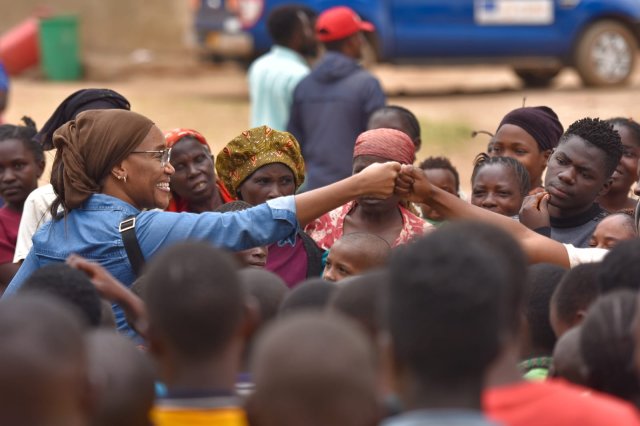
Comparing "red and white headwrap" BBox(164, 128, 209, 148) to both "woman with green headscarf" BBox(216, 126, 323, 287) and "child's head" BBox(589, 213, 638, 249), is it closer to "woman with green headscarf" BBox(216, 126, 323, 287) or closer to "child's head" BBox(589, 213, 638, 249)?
"woman with green headscarf" BBox(216, 126, 323, 287)

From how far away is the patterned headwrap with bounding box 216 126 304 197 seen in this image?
6.20 metres

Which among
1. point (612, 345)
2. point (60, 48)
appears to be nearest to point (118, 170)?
point (612, 345)

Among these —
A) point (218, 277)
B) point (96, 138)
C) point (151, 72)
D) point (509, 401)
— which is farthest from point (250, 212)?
point (151, 72)

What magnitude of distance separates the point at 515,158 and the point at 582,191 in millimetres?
738

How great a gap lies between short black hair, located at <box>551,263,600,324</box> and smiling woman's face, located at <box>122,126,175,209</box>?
73.1 inches

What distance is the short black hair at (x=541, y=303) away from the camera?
4.25 meters

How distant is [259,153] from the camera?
6211 millimetres

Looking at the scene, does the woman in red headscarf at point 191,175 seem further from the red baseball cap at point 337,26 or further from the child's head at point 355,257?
the red baseball cap at point 337,26

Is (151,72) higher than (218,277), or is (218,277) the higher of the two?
(218,277)

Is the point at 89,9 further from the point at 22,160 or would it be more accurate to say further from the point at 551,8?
the point at 22,160

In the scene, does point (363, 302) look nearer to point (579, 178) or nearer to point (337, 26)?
point (579, 178)

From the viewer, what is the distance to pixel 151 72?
19.8 meters

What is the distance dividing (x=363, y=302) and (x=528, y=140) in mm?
3443

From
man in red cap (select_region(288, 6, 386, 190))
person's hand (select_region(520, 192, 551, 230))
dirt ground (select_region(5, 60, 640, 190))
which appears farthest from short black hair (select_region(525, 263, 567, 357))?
dirt ground (select_region(5, 60, 640, 190))
